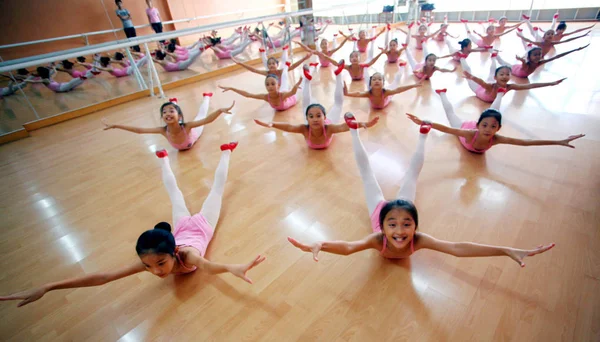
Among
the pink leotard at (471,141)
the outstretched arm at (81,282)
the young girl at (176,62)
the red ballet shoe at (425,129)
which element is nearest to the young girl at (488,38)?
the pink leotard at (471,141)

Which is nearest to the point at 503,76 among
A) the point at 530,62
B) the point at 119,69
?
the point at 530,62

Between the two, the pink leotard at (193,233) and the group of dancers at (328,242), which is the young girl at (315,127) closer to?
the group of dancers at (328,242)

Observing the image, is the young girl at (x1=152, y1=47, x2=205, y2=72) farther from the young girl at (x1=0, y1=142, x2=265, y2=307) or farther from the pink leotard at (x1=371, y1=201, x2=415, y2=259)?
the pink leotard at (x1=371, y1=201, x2=415, y2=259)

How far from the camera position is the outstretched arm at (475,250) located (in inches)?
41.6

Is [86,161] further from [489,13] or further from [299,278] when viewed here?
[489,13]

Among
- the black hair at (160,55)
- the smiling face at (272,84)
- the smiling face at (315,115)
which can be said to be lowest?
the smiling face at (315,115)

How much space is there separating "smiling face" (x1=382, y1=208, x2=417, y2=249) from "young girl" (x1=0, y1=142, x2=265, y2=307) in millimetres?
574

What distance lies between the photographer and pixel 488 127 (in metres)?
2.06

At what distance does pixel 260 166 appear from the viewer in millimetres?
2396

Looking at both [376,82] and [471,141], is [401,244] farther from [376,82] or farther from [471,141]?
[376,82]

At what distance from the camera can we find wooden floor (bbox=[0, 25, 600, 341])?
1247mm

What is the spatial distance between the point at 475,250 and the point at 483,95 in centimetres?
270

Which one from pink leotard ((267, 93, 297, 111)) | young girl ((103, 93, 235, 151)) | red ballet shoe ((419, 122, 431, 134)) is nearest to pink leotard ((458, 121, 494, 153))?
red ballet shoe ((419, 122, 431, 134))

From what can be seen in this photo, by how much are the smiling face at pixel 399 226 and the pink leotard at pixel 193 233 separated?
1.01 metres
